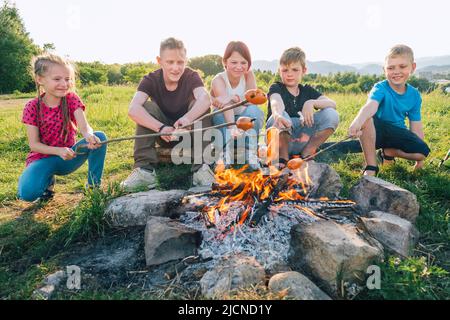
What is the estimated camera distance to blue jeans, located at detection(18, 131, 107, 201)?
3.68m

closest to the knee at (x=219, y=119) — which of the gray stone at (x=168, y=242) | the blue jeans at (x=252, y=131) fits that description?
the blue jeans at (x=252, y=131)

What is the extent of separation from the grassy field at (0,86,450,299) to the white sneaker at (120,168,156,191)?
12 centimetres

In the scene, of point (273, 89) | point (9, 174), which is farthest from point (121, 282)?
point (9, 174)

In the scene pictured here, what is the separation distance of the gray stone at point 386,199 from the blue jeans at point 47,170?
2598 millimetres

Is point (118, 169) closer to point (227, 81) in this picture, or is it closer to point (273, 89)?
point (227, 81)

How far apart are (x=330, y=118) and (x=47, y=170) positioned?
3.15 metres

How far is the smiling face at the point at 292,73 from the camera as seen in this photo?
4088 millimetres

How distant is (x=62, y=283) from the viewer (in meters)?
2.53

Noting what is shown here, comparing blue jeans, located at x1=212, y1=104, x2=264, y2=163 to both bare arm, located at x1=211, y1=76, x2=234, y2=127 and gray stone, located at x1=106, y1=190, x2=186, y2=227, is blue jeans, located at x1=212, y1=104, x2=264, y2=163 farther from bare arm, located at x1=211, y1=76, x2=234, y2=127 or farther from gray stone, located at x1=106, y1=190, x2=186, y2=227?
gray stone, located at x1=106, y1=190, x2=186, y2=227

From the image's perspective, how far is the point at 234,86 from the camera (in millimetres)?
4746

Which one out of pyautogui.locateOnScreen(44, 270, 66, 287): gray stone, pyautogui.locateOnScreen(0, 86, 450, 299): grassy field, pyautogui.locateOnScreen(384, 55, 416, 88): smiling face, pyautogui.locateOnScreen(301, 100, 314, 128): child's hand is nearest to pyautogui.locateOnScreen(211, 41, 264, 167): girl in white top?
pyautogui.locateOnScreen(301, 100, 314, 128): child's hand

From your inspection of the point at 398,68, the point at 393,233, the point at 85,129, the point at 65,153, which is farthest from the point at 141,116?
the point at 398,68

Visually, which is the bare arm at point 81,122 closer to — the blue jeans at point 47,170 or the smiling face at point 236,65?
the blue jeans at point 47,170
